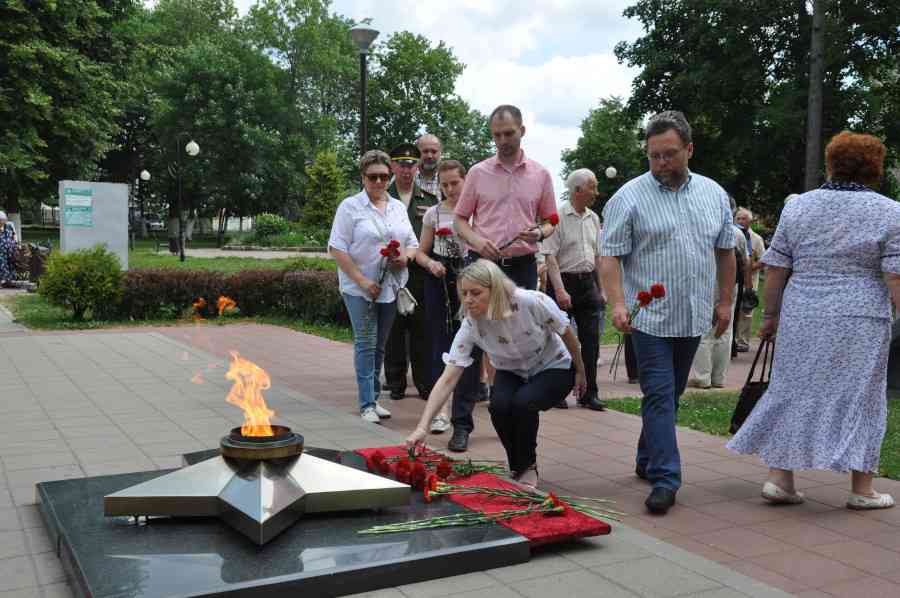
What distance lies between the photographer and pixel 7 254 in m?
21.2

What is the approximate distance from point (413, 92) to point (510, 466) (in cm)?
6030

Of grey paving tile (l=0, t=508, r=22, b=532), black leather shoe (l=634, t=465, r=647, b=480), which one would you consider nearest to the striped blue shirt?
black leather shoe (l=634, t=465, r=647, b=480)

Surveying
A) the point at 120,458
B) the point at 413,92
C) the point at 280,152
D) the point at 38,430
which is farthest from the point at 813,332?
the point at 413,92

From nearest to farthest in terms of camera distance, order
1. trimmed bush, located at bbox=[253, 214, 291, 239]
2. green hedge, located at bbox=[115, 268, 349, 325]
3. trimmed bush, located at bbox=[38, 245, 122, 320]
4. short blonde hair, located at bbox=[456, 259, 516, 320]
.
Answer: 1. short blonde hair, located at bbox=[456, 259, 516, 320]
2. trimmed bush, located at bbox=[38, 245, 122, 320]
3. green hedge, located at bbox=[115, 268, 349, 325]
4. trimmed bush, located at bbox=[253, 214, 291, 239]

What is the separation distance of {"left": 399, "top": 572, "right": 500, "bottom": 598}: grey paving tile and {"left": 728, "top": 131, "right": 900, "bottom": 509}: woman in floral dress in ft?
6.03

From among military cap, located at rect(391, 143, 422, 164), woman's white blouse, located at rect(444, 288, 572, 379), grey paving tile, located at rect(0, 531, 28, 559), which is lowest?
grey paving tile, located at rect(0, 531, 28, 559)

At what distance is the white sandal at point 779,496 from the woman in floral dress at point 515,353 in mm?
1088

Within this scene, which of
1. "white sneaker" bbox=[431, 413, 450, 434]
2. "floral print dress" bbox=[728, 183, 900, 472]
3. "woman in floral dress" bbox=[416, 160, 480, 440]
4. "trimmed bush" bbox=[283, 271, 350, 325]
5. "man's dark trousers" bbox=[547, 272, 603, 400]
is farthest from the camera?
"trimmed bush" bbox=[283, 271, 350, 325]

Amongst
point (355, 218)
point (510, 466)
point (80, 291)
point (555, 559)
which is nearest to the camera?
point (555, 559)

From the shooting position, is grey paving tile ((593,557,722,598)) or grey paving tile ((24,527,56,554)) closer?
grey paving tile ((593,557,722,598))

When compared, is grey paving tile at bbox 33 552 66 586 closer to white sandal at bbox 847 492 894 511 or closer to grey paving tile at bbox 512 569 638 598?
grey paving tile at bbox 512 569 638 598

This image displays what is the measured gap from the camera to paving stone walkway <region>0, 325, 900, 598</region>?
3527mm

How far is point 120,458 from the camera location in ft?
17.9

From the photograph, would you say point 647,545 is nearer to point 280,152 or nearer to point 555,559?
point 555,559
